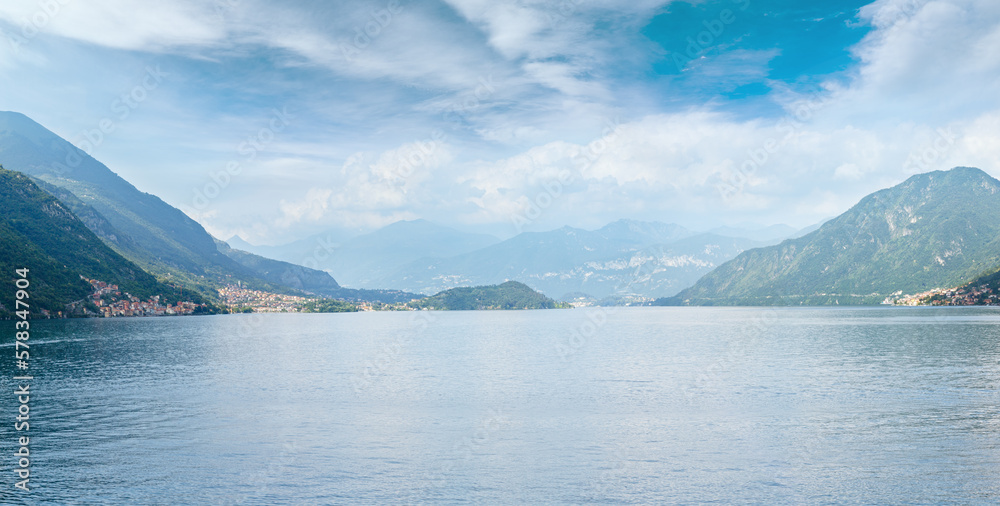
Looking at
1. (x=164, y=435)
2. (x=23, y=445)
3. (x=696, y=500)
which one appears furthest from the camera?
(x=164, y=435)

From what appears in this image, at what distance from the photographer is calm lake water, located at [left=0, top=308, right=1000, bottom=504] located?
3041 cm

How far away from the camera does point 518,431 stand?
43.5 meters

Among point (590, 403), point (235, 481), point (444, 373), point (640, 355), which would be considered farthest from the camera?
point (640, 355)

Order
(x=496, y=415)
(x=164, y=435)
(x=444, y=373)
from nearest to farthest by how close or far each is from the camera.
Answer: (x=164, y=435) → (x=496, y=415) → (x=444, y=373)

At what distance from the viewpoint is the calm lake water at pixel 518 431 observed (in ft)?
99.8

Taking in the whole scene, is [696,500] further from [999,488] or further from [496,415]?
[496,415]

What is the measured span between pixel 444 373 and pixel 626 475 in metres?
47.8

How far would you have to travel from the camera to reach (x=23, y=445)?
38969mm

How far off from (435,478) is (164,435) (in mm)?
23766

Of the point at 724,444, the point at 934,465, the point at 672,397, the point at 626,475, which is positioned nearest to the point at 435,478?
the point at 626,475

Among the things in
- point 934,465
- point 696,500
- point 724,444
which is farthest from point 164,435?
point 934,465

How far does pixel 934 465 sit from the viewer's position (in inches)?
1289

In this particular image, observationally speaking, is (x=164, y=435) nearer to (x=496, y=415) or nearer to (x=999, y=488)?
(x=496, y=415)

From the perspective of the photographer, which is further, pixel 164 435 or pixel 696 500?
pixel 164 435
